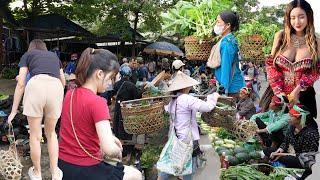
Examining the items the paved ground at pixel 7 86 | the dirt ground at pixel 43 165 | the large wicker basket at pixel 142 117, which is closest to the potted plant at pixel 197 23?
the large wicker basket at pixel 142 117

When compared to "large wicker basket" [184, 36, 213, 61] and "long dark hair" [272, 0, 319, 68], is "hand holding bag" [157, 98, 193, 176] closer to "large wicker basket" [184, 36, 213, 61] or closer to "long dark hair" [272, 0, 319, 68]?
"large wicker basket" [184, 36, 213, 61]

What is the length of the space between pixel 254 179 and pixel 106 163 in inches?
65.9

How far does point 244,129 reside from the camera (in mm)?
4211

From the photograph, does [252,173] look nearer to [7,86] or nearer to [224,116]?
[224,116]

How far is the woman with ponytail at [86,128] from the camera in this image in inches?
119

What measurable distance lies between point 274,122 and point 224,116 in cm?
48

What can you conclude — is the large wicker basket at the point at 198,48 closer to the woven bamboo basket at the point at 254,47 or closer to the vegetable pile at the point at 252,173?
the woven bamboo basket at the point at 254,47

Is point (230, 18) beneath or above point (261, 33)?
above

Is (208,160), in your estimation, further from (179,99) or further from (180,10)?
(180,10)

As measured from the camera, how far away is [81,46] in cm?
2444

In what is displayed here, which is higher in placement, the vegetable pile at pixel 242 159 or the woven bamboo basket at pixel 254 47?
the woven bamboo basket at pixel 254 47

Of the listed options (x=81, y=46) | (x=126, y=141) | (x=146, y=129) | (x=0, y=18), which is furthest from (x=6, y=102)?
(x=81, y=46)

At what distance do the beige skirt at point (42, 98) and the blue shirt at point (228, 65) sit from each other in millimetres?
2343

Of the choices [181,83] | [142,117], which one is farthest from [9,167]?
[181,83]
